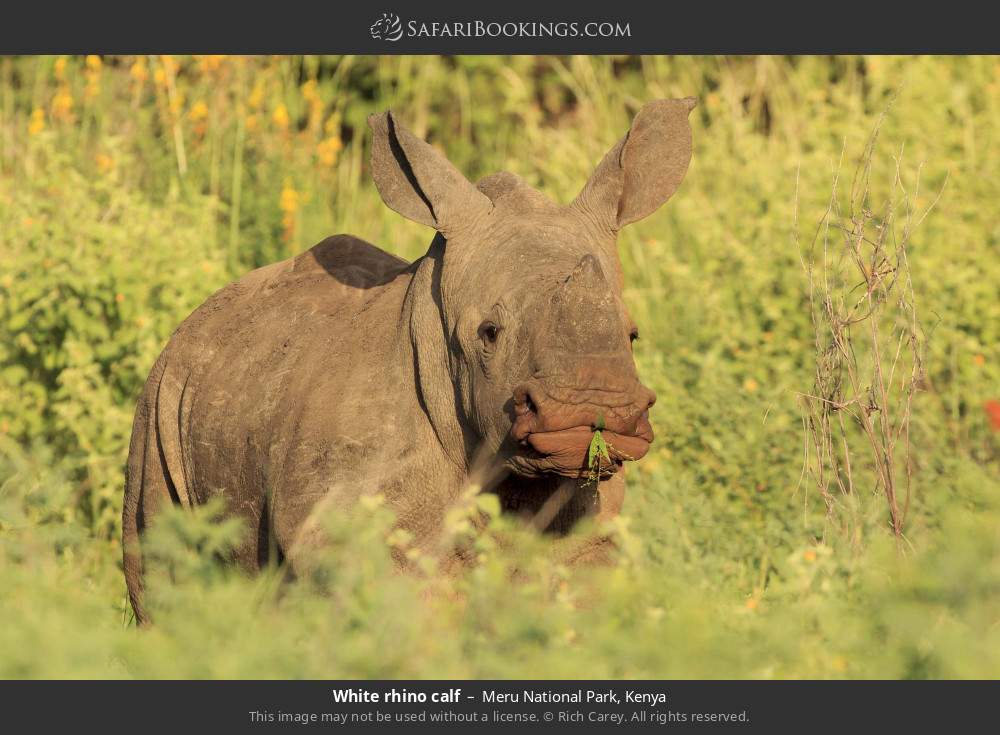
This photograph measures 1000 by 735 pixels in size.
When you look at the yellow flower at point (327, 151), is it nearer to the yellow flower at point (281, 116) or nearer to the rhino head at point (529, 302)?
the yellow flower at point (281, 116)

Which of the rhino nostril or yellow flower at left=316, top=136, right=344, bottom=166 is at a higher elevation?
yellow flower at left=316, top=136, right=344, bottom=166

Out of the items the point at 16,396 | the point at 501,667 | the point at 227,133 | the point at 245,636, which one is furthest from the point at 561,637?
the point at 227,133

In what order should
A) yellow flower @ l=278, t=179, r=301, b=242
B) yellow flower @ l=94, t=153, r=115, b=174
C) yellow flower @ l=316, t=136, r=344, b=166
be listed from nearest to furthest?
yellow flower @ l=94, t=153, r=115, b=174, yellow flower @ l=278, t=179, r=301, b=242, yellow flower @ l=316, t=136, r=344, b=166

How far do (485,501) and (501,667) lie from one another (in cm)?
58

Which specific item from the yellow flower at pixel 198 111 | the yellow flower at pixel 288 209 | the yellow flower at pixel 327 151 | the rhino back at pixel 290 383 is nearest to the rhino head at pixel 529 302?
the rhino back at pixel 290 383

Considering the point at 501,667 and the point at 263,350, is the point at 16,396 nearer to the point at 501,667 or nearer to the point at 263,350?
the point at 263,350

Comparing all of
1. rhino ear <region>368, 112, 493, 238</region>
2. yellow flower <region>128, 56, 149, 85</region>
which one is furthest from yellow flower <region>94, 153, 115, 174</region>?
rhino ear <region>368, 112, 493, 238</region>

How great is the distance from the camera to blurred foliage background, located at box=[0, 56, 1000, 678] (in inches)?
185

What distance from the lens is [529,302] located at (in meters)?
5.57

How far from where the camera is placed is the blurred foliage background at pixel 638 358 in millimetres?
4703

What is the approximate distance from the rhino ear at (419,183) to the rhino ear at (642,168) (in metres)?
0.45

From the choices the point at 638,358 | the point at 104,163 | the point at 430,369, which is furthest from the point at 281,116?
the point at 430,369

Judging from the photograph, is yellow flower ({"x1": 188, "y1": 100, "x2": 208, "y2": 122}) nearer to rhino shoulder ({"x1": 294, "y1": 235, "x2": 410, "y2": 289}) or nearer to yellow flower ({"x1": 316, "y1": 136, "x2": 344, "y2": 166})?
yellow flower ({"x1": 316, "y1": 136, "x2": 344, "y2": 166})

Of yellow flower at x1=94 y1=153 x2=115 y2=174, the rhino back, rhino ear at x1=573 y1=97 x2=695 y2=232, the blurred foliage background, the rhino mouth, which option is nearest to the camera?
the blurred foliage background
